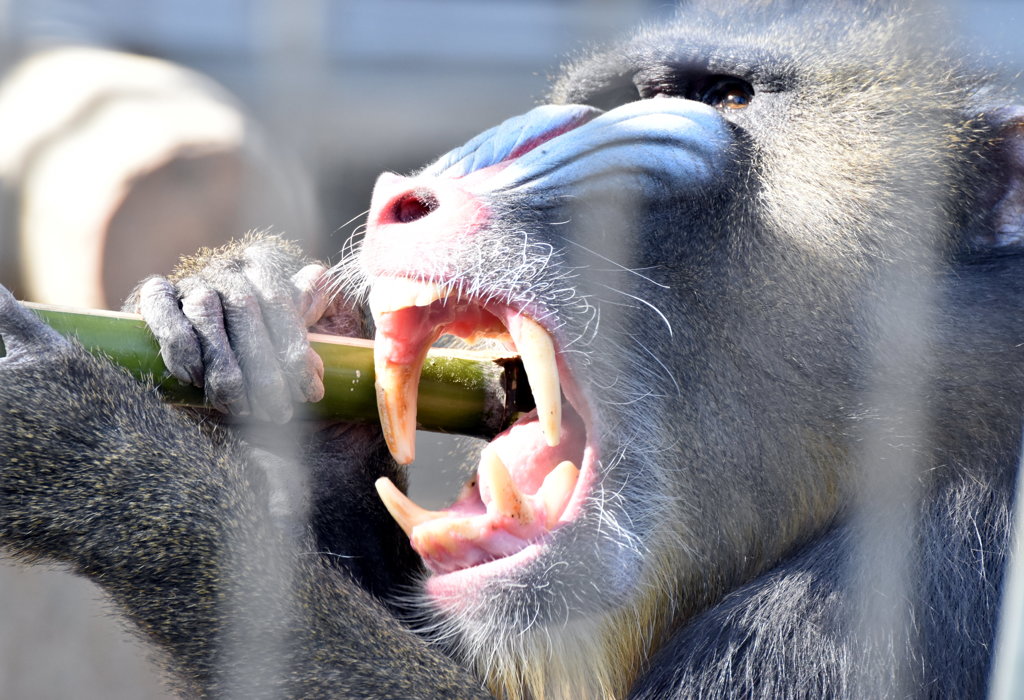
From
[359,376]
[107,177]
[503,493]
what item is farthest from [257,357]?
[107,177]

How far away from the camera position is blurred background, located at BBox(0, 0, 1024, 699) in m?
3.07

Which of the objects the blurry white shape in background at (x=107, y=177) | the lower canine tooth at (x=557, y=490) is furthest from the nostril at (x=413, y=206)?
the blurry white shape in background at (x=107, y=177)

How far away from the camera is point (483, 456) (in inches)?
82.4

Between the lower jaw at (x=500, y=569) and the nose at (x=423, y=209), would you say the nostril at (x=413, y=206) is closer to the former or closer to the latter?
the nose at (x=423, y=209)

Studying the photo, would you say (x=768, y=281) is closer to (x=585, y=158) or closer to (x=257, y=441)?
(x=585, y=158)

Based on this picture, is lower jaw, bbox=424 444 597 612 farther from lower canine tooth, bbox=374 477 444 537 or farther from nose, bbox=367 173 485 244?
nose, bbox=367 173 485 244

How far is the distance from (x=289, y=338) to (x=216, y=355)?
0.44ft

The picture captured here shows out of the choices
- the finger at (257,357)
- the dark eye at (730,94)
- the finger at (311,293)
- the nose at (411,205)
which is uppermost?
the dark eye at (730,94)

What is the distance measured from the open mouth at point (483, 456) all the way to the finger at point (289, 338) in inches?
4.6

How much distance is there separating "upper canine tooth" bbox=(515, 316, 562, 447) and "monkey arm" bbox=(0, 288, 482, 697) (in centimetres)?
52

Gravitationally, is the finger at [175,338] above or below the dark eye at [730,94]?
below

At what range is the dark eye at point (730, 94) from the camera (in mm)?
2203

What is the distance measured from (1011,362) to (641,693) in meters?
0.88

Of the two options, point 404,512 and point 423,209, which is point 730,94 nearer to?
point 423,209
